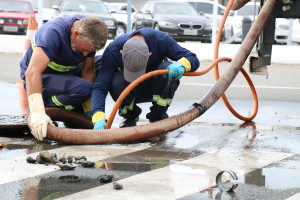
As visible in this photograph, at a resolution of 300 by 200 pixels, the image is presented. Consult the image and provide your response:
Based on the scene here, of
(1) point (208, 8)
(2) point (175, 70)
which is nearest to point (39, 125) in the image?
(2) point (175, 70)

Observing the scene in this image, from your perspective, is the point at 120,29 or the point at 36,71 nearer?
the point at 36,71

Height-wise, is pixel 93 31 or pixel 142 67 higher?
pixel 93 31

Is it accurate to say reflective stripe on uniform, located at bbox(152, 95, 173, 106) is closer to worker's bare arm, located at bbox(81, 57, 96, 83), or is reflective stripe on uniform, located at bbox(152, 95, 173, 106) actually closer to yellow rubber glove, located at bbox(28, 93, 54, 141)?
worker's bare arm, located at bbox(81, 57, 96, 83)

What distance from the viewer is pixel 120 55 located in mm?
5625

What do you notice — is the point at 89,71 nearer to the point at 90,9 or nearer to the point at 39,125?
the point at 39,125

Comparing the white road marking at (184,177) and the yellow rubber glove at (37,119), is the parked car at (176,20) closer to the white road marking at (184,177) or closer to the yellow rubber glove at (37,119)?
the yellow rubber glove at (37,119)

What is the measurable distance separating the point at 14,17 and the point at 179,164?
16.1 m

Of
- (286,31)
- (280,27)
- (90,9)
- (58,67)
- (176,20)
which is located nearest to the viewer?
(58,67)

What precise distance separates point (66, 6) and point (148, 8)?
7.66 feet

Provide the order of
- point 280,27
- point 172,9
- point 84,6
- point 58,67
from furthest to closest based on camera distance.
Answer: point 84,6 < point 172,9 < point 280,27 < point 58,67

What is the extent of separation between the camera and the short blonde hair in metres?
5.11

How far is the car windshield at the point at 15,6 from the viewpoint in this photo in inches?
798

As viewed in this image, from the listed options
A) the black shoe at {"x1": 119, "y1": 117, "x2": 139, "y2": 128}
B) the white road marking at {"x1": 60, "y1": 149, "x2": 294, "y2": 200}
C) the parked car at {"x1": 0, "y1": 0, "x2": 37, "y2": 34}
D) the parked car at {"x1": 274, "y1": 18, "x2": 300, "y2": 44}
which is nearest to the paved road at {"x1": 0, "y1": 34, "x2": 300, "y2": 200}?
the white road marking at {"x1": 60, "y1": 149, "x2": 294, "y2": 200}

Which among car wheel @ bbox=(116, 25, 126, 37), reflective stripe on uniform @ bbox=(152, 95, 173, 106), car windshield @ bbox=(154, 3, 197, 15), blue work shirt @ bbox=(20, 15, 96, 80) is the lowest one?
car wheel @ bbox=(116, 25, 126, 37)
